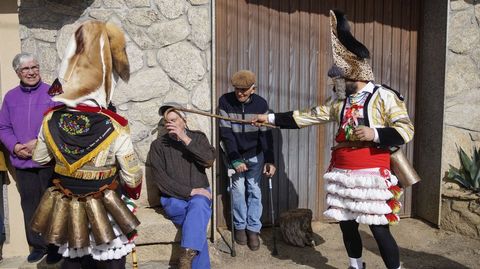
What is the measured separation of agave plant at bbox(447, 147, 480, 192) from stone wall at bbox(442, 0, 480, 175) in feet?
0.27

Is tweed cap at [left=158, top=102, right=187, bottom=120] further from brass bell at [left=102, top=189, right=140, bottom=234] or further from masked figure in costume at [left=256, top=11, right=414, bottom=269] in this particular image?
brass bell at [left=102, top=189, right=140, bottom=234]

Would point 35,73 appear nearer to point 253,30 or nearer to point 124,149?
point 124,149

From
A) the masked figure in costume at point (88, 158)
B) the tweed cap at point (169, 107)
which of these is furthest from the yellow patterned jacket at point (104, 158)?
the tweed cap at point (169, 107)

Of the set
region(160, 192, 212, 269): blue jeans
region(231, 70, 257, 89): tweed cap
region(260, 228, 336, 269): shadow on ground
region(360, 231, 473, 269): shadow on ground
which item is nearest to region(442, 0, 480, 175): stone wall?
region(360, 231, 473, 269): shadow on ground

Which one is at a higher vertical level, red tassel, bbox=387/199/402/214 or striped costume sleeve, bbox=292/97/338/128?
striped costume sleeve, bbox=292/97/338/128

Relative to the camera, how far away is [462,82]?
5.41 metres

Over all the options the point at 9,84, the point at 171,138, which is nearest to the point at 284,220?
the point at 171,138

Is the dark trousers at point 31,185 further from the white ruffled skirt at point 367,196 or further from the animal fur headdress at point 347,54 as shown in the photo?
the animal fur headdress at point 347,54

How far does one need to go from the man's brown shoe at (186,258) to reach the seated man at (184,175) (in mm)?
59

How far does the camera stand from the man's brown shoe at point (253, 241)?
4.94m

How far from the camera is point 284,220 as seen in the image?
5078mm

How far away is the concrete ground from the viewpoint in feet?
15.2

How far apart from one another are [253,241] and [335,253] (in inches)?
29.4

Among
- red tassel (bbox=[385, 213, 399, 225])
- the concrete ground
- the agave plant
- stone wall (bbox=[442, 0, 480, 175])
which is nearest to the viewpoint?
red tassel (bbox=[385, 213, 399, 225])
